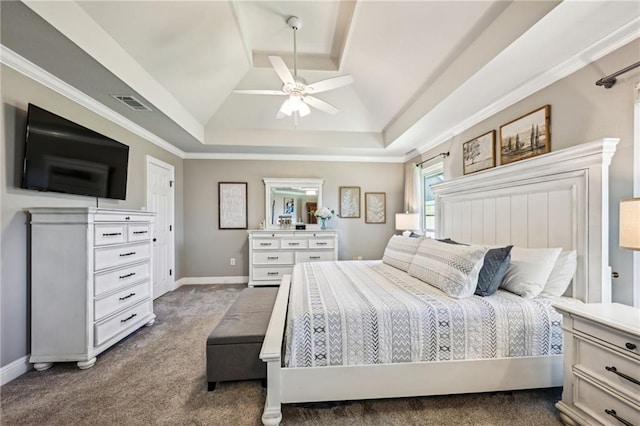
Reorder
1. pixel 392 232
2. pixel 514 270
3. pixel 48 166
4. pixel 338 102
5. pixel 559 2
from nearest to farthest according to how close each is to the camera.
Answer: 1. pixel 559 2
2. pixel 514 270
3. pixel 48 166
4. pixel 338 102
5. pixel 392 232

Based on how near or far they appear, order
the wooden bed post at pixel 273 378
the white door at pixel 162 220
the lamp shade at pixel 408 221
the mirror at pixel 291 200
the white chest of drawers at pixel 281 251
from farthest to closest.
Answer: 1. the mirror at pixel 291 200
2. the white chest of drawers at pixel 281 251
3. the lamp shade at pixel 408 221
4. the white door at pixel 162 220
5. the wooden bed post at pixel 273 378

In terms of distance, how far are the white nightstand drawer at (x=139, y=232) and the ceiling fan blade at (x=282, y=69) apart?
2.03 m

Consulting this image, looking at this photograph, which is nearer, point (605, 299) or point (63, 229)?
point (605, 299)

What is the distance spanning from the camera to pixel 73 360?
6.84 feet

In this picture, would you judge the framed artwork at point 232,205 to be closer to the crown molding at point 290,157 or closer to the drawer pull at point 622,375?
the crown molding at point 290,157

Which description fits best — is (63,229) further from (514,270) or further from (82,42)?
(514,270)

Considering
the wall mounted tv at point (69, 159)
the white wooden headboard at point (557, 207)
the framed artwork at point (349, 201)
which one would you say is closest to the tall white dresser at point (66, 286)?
the wall mounted tv at point (69, 159)

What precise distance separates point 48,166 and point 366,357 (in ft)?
9.39

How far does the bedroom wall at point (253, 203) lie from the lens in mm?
4871

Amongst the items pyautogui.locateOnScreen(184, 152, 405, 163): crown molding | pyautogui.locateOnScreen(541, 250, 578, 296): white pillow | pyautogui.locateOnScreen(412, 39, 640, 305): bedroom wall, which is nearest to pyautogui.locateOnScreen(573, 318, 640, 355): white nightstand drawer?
pyautogui.locateOnScreen(541, 250, 578, 296): white pillow

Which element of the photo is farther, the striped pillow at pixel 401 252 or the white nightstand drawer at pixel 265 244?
the white nightstand drawer at pixel 265 244

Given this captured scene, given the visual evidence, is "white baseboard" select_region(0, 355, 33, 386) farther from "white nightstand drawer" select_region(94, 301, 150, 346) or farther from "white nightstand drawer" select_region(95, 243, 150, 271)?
"white nightstand drawer" select_region(95, 243, 150, 271)

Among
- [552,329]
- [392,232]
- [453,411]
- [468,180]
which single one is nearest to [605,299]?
[552,329]

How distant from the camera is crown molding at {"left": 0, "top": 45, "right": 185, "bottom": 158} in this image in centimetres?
193
